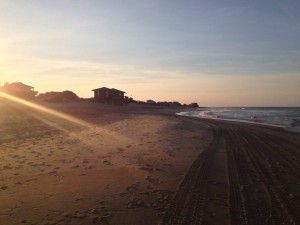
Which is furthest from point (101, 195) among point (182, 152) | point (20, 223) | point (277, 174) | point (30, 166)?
point (182, 152)

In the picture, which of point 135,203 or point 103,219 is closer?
point 103,219

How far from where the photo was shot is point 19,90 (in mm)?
68812

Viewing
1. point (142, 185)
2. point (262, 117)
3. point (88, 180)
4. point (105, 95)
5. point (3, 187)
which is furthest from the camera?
point (105, 95)

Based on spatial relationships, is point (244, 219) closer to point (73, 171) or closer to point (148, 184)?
point (148, 184)

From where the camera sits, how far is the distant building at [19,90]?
67.1 m

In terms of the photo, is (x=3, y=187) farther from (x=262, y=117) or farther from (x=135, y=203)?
(x=262, y=117)

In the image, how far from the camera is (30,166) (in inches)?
428

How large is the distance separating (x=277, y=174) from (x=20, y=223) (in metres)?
7.86

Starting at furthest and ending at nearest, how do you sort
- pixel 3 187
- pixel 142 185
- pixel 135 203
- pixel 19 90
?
pixel 19 90 → pixel 142 185 → pixel 3 187 → pixel 135 203

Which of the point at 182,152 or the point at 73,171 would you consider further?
the point at 182,152

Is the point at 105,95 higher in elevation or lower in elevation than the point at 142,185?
higher

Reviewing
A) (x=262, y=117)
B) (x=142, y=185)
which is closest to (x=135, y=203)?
(x=142, y=185)

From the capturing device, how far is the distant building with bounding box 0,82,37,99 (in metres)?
67.1

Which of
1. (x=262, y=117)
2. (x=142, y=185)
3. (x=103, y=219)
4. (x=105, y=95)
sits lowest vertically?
(x=103, y=219)
